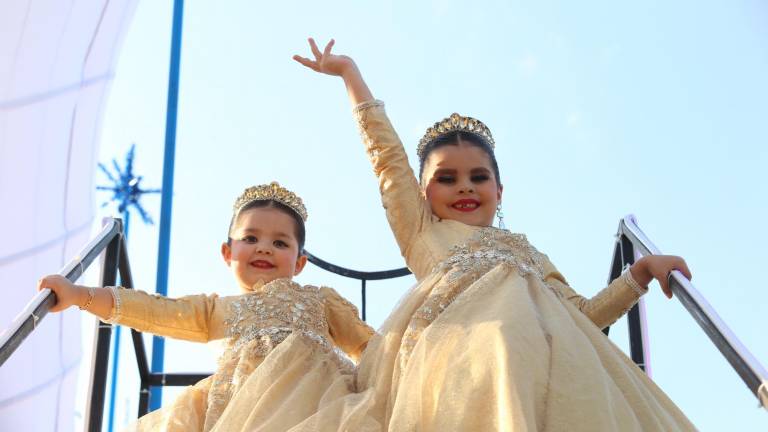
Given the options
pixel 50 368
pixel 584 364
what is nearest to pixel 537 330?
pixel 584 364

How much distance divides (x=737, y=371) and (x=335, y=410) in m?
0.84

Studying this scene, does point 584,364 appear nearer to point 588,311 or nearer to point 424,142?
point 588,311

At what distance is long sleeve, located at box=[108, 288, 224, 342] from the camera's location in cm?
280

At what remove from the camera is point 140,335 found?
3230 mm

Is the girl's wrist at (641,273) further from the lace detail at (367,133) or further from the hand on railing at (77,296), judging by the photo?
the hand on railing at (77,296)

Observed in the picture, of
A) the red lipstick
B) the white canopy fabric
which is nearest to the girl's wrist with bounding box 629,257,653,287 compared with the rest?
the red lipstick

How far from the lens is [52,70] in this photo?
5.56 m

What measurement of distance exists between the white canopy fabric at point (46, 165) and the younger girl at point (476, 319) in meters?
2.84

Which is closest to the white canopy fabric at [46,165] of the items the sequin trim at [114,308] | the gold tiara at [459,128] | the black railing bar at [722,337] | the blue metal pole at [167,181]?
the blue metal pole at [167,181]

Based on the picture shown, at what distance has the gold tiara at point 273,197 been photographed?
312 cm

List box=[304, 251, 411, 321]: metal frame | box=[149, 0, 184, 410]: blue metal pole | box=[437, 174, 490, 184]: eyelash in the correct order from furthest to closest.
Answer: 1. box=[149, 0, 184, 410]: blue metal pole
2. box=[304, 251, 411, 321]: metal frame
3. box=[437, 174, 490, 184]: eyelash

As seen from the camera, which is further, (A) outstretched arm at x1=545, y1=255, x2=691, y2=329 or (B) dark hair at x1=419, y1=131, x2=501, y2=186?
(B) dark hair at x1=419, y1=131, x2=501, y2=186

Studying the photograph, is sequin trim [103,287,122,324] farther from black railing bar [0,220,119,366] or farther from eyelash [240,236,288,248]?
eyelash [240,236,288,248]

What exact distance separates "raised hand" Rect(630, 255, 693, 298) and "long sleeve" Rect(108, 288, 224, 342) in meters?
1.37
